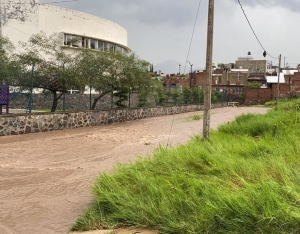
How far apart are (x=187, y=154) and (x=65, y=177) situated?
305 centimetres

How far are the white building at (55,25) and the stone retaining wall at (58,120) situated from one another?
27.1ft

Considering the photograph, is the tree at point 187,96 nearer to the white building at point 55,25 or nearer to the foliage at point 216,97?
the foliage at point 216,97

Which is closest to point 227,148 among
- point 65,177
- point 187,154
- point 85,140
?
point 187,154

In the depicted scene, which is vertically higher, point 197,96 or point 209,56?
point 209,56

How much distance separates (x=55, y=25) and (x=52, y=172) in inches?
1267

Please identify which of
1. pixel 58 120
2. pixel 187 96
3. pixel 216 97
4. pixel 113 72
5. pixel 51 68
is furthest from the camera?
pixel 216 97

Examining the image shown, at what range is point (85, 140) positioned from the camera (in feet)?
48.9

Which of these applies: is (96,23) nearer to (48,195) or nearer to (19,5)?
(19,5)

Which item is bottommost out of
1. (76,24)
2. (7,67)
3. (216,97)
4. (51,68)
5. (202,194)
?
(202,194)

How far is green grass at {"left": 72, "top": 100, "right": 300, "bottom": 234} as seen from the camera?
3.96m

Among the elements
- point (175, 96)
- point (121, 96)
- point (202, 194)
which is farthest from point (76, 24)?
point (202, 194)

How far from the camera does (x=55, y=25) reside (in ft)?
124

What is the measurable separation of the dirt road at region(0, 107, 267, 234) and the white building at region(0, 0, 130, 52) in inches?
650

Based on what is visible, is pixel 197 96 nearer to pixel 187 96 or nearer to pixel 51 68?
pixel 187 96
